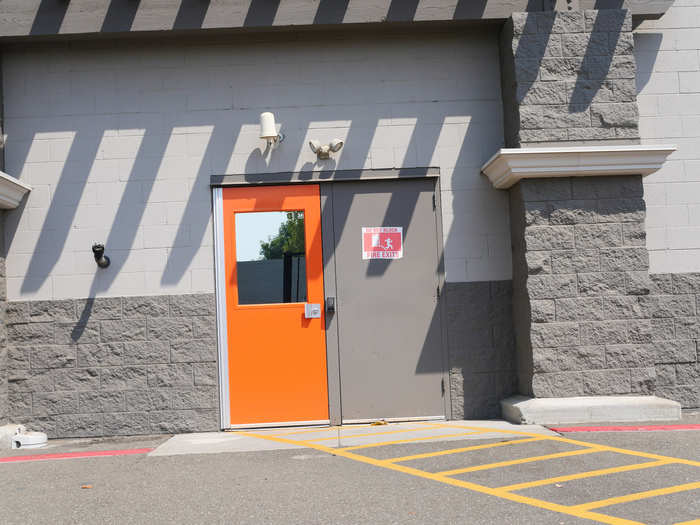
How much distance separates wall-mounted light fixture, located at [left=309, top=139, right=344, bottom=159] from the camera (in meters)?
7.98

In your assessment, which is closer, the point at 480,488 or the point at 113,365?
the point at 480,488

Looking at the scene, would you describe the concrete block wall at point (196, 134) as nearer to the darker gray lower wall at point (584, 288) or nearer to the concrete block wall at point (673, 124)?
the darker gray lower wall at point (584, 288)

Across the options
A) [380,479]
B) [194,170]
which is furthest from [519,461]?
[194,170]

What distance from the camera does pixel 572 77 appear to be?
788 centimetres

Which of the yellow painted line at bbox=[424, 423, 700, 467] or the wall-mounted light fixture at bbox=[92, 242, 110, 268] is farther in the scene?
the wall-mounted light fixture at bbox=[92, 242, 110, 268]

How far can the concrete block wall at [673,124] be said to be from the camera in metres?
8.29

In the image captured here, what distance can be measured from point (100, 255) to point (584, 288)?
16.1ft

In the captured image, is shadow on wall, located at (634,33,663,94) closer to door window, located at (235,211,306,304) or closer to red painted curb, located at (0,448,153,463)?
door window, located at (235,211,306,304)

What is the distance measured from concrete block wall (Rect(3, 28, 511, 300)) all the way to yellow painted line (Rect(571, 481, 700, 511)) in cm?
354

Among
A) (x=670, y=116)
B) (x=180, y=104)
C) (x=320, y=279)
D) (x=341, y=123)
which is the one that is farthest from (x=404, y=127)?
(x=670, y=116)

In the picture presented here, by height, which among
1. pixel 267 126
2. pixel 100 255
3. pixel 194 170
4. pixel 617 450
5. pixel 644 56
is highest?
pixel 644 56

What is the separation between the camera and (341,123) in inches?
324

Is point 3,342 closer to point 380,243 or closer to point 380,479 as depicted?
point 380,243

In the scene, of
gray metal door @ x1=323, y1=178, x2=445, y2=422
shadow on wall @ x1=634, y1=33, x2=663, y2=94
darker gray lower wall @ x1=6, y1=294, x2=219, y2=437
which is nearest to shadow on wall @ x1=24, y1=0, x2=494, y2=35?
gray metal door @ x1=323, y1=178, x2=445, y2=422
